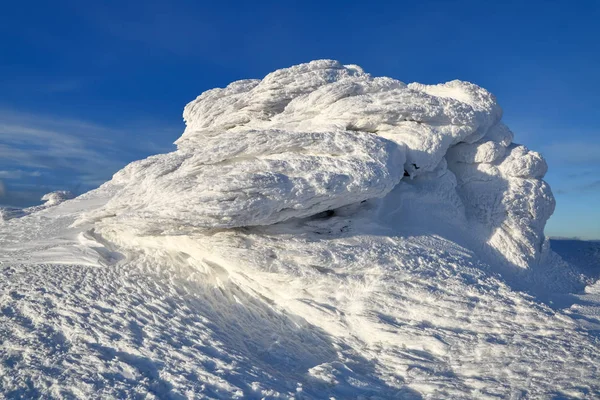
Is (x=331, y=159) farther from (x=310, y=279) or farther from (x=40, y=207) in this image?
(x=40, y=207)

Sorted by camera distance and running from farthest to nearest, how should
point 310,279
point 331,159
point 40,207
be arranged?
point 40,207, point 331,159, point 310,279

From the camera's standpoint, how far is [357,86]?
567 inches

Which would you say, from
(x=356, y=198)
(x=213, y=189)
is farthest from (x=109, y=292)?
(x=356, y=198)

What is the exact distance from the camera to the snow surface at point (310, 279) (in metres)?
6.75

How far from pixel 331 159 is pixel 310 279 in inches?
117

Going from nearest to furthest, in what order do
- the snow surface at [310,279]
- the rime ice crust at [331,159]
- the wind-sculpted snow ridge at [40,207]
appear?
1. the snow surface at [310,279]
2. the rime ice crust at [331,159]
3. the wind-sculpted snow ridge at [40,207]

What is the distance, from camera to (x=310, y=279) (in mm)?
9469

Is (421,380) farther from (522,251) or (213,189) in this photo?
(522,251)

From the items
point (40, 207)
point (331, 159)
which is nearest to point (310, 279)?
point (331, 159)

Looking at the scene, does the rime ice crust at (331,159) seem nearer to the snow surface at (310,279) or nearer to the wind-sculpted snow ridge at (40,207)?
the snow surface at (310,279)

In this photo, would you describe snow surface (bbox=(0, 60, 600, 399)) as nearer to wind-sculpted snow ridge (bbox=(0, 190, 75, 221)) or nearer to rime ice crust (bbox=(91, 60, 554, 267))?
rime ice crust (bbox=(91, 60, 554, 267))

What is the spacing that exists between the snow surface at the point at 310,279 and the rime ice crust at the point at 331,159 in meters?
0.06

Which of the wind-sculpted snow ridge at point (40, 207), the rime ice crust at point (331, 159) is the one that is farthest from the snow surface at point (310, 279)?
the wind-sculpted snow ridge at point (40, 207)

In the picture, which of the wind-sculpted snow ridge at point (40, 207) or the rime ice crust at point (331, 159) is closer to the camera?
the rime ice crust at point (331, 159)
